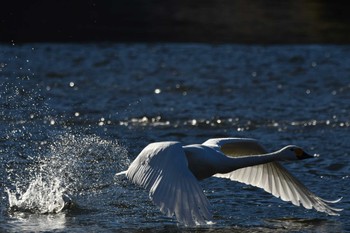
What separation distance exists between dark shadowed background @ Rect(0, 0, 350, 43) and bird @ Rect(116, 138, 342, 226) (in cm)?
1391

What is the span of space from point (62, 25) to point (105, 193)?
1658 centimetres

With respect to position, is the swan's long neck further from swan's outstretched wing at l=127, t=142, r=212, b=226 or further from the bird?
swan's outstretched wing at l=127, t=142, r=212, b=226

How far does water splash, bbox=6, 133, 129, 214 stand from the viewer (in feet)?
33.2

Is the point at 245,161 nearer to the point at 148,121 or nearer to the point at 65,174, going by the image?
the point at 65,174

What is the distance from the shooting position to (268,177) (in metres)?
10.5

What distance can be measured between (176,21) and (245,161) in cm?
1813

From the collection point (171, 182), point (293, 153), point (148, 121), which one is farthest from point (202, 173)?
point (148, 121)

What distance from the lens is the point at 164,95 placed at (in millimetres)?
17500

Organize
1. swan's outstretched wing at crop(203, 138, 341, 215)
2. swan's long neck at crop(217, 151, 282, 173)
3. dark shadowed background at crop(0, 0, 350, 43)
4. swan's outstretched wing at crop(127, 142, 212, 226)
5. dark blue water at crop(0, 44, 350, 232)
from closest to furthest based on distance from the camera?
swan's outstretched wing at crop(127, 142, 212, 226), swan's long neck at crop(217, 151, 282, 173), dark blue water at crop(0, 44, 350, 232), swan's outstretched wing at crop(203, 138, 341, 215), dark shadowed background at crop(0, 0, 350, 43)

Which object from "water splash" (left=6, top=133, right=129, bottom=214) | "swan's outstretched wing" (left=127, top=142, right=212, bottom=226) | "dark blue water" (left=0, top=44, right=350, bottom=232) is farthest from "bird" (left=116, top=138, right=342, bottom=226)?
"water splash" (left=6, top=133, right=129, bottom=214)

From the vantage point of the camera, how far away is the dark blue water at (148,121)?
990cm

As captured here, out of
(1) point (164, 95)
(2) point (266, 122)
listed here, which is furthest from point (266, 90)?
(2) point (266, 122)

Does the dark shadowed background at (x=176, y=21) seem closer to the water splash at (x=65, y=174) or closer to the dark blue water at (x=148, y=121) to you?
the dark blue water at (x=148, y=121)

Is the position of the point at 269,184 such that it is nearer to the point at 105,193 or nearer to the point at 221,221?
the point at 221,221
